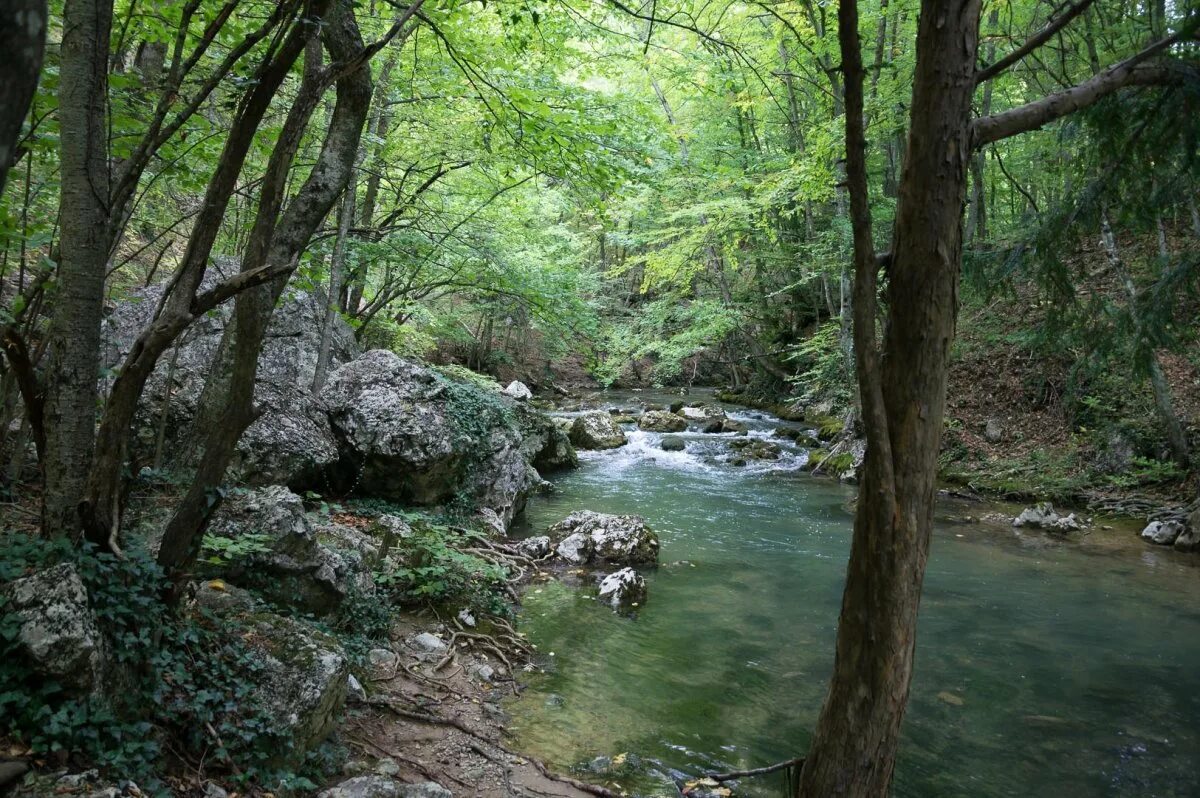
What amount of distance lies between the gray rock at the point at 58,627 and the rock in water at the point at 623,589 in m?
5.15

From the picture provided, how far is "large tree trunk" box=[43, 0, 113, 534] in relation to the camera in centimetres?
283

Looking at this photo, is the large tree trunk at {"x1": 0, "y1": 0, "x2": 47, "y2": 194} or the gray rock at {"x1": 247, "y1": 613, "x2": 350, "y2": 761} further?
the gray rock at {"x1": 247, "y1": 613, "x2": 350, "y2": 761}

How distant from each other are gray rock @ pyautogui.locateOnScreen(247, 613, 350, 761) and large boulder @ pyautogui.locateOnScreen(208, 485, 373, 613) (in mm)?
651

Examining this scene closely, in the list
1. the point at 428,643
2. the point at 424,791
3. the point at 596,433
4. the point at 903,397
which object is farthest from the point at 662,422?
the point at 903,397

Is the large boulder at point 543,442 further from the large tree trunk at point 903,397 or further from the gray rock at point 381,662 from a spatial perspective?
the large tree trunk at point 903,397

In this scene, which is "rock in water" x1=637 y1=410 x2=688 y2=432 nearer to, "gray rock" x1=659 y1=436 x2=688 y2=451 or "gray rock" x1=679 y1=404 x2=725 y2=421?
"gray rock" x1=679 y1=404 x2=725 y2=421

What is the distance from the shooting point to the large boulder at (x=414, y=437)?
318 inches

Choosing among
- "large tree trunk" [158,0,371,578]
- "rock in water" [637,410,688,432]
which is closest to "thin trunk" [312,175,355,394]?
"large tree trunk" [158,0,371,578]

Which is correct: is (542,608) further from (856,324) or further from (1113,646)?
(1113,646)

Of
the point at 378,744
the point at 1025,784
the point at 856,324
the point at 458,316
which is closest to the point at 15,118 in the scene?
the point at 856,324

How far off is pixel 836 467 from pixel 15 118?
47.6 feet

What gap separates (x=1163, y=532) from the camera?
31.1 feet

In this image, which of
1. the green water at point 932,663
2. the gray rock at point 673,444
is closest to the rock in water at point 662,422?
the gray rock at point 673,444

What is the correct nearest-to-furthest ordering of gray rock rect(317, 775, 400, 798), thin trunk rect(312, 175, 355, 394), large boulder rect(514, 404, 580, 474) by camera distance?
1. gray rock rect(317, 775, 400, 798)
2. thin trunk rect(312, 175, 355, 394)
3. large boulder rect(514, 404, 580, 474)
